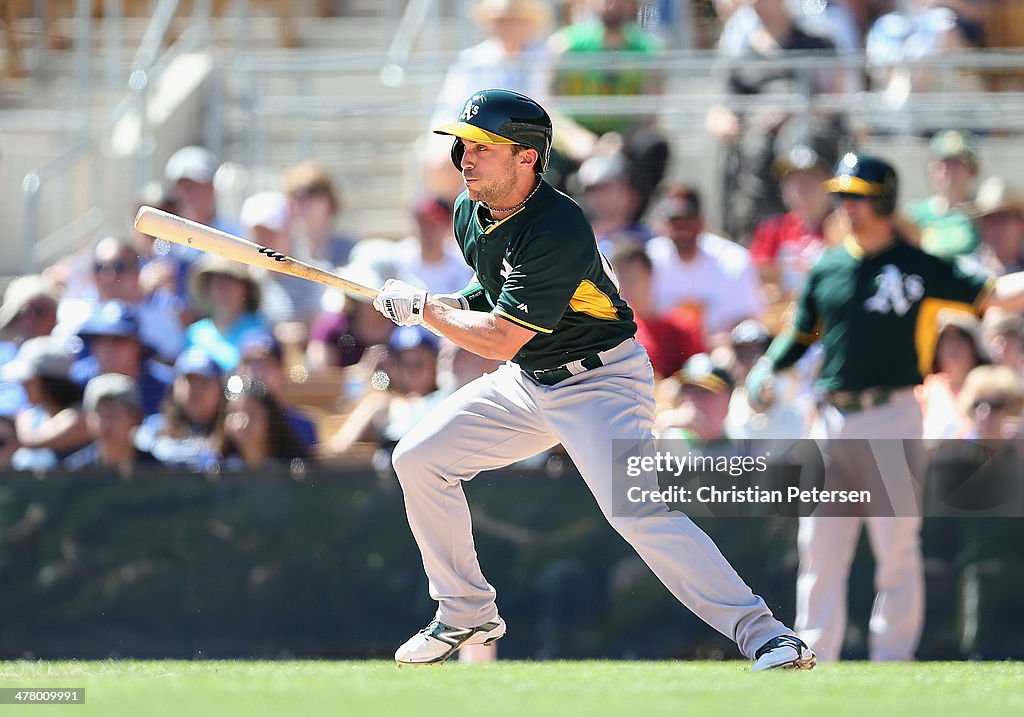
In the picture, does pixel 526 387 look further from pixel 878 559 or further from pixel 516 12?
pixel 516 12

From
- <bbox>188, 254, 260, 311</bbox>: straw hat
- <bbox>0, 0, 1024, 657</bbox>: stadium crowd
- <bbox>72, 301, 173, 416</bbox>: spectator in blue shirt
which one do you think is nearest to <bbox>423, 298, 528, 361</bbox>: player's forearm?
<bbox>0, 0, 1024, 657</bbox>: stadium crowd

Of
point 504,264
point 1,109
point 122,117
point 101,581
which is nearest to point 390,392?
point 101,581

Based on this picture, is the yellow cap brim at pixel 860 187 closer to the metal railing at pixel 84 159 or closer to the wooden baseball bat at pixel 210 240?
the wooden baseball bat at pixel 210 240

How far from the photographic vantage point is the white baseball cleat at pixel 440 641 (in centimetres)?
582

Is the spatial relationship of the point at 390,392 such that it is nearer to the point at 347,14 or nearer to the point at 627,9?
the point at 627,9

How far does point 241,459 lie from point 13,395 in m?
1.48

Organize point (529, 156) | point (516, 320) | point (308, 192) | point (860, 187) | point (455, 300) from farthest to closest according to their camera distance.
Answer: point (308, 192) < point (860, 187) < point (455, 300) < point (529, 156) < point (516, 320)

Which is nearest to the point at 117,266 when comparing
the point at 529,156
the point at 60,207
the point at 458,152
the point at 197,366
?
the point at 197,366

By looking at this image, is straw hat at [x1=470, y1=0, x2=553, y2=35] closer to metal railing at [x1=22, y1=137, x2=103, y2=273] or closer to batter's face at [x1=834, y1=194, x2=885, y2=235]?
metal railing at [x1=22, y1=137, x2=103, y2=273]

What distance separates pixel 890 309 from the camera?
24.3 feet

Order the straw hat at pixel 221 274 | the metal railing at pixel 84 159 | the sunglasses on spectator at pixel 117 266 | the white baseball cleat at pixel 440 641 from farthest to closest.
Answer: the metal railing at pixel 84 159, the sunglasses on spectator at pixel 117 266, the straw hat at pixel 221 274, the white baseball cleat at pixel 440 641

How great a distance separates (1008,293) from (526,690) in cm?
335

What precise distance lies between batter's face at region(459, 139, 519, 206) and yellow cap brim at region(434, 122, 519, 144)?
0.06 meters

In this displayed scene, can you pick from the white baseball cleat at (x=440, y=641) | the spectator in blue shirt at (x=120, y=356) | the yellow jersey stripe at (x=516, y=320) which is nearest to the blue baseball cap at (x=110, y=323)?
the spectator in blue shirt at (x=120, y=356)
